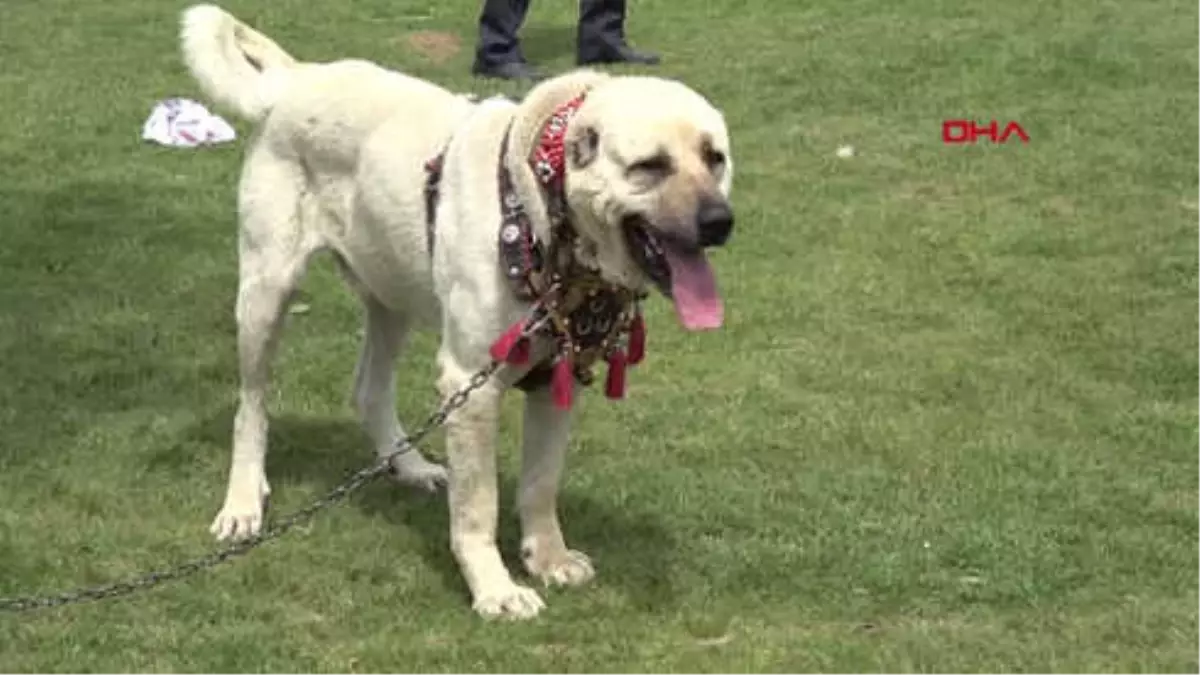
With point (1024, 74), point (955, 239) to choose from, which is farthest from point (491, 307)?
point (1024, 74)

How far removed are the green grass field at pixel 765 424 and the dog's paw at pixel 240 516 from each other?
73mm

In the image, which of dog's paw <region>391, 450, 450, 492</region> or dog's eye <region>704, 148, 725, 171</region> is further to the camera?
dog's paw <region>391, 450, 450, 492</region>

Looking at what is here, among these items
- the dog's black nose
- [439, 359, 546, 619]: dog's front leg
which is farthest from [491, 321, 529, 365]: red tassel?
the dog's black nose

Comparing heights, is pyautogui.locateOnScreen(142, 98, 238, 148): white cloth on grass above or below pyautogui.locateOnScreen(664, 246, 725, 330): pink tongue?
below

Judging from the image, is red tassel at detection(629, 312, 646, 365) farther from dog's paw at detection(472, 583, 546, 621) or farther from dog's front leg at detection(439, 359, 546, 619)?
dog's paw at detection(472, 583, 546, 621)

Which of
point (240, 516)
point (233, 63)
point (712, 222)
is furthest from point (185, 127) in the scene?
point (712, 222)

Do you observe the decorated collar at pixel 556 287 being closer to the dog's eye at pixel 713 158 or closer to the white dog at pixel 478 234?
the white dog at pixel 478 234

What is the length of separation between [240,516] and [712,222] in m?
1.99

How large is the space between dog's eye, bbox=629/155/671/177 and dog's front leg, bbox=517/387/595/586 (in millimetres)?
941

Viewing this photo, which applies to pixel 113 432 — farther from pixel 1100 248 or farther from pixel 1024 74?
pixel 1024 74

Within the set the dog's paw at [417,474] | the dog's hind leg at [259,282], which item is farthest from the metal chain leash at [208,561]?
the dog's paw at [417,474]

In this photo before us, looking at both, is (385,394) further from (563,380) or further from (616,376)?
(563,380)

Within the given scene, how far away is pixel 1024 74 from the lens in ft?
37.3

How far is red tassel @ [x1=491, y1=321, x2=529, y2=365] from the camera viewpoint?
14.7 ft
